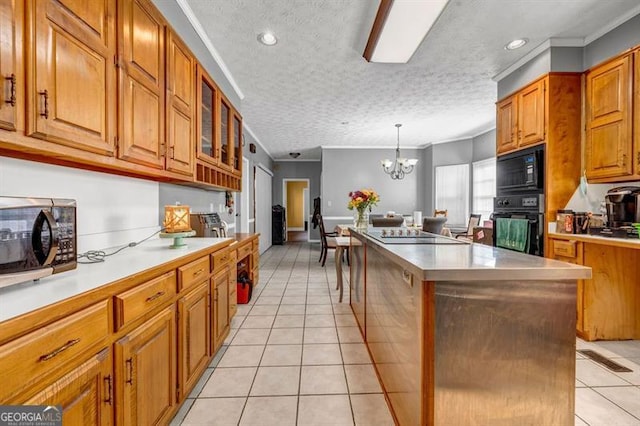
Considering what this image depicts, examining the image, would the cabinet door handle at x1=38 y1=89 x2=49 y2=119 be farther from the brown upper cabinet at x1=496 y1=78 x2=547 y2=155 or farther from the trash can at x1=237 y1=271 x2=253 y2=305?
the brown upper cabinet at x1=496 y1=78 x2=547 y2=155

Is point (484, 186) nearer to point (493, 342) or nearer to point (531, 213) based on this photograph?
point (531, 213)

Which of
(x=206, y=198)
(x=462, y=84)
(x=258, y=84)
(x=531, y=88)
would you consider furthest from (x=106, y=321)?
(x=462, y=84)

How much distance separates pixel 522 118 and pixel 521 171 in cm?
57

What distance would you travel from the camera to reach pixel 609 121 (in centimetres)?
261

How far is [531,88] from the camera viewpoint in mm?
3098

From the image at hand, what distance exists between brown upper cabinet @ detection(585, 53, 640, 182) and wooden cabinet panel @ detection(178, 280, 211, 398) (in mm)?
3444

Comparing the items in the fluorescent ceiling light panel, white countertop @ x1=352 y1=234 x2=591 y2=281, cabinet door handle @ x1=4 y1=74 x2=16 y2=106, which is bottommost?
white countertop @ x1=352 y1=234 x2=591 y2=281

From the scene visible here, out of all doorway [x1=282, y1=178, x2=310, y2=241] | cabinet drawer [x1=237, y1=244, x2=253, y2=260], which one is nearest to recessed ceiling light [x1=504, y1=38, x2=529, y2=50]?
cabinet drawer [x1=237, y1=244, x2=253, y2=260]

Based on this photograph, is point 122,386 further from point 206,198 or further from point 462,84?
point 462,84

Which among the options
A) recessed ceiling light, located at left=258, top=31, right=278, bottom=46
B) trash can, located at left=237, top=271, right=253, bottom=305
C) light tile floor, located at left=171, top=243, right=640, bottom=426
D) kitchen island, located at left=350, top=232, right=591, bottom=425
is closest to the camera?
kitchen island, located at left=350, top=232, right=591, bottom=425

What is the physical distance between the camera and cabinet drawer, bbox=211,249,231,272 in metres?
2.17

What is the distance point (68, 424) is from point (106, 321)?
30 cm

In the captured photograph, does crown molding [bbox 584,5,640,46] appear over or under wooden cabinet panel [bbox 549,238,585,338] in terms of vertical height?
over

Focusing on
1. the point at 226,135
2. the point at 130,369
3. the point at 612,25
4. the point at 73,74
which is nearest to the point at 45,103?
the point at 73,74
